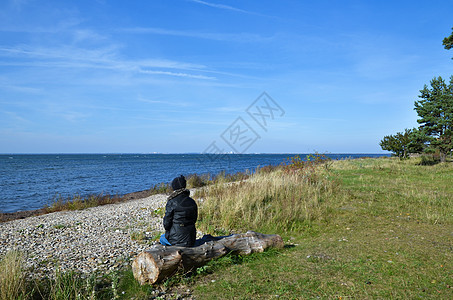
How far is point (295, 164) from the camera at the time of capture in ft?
52.1

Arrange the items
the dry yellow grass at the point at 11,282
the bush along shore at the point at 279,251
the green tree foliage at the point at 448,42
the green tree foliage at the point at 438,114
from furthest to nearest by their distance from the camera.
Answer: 1. the green tree foliage at the point at 438,114
2. the green tree foliage at the point at 448,42
3. the bush along shore at the point at 279,251
4. the dry yellow grass at the point at 11,282

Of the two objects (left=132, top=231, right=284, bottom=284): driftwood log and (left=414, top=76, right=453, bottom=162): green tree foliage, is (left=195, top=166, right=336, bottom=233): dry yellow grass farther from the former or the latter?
(left=414, top=76, right=453, bottom=162): green tree foliage

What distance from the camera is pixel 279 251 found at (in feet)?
20.2

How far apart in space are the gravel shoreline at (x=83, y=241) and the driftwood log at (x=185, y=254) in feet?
4.18

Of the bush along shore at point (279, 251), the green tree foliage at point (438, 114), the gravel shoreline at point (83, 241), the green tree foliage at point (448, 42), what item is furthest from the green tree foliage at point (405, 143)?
the gravel shoreline at point (83, 241)

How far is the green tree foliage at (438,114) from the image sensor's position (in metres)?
22.3

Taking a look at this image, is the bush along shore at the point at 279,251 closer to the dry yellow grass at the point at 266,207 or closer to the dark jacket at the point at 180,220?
the dry yellow grass at the point at 266,207

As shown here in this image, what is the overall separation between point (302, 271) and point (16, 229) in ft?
29.7

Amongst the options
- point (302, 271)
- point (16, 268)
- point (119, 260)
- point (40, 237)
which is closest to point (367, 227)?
point (302, 271)

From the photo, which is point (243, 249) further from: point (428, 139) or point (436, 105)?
point (436, 105)

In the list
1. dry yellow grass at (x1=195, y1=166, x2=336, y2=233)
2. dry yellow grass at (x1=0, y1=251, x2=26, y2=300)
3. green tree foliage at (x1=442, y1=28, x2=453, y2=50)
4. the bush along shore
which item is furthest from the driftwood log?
green tree foliage at (x1=442, y1=28, x2=453, y2=50)

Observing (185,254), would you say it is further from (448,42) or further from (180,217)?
(448,42)

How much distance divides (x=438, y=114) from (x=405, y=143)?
659cm

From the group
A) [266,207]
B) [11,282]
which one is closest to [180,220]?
[11,282]
